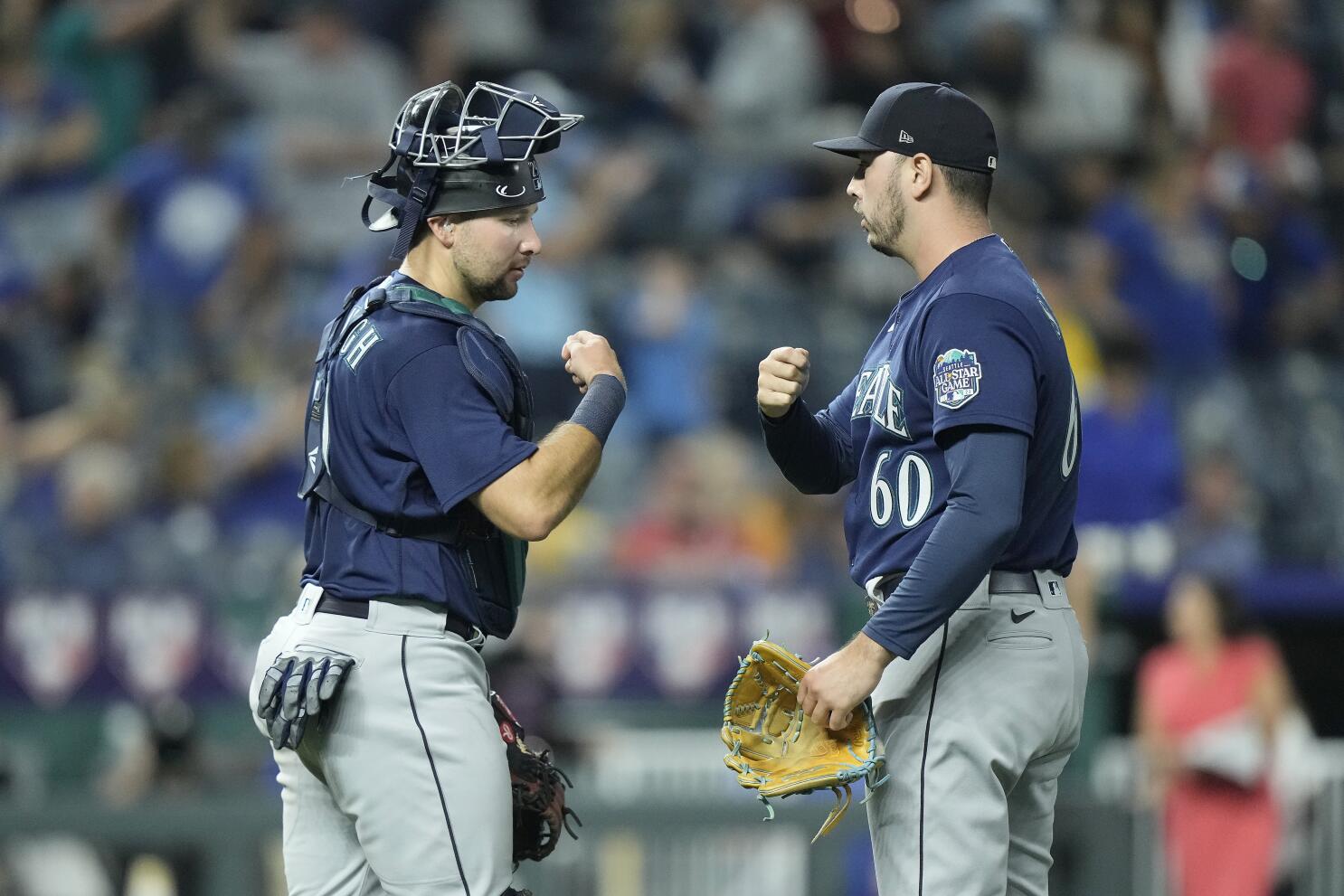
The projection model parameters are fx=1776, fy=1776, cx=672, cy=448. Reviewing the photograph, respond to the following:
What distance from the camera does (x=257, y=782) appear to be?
Result: 291 inches

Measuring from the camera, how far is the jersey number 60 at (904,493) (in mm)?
3670

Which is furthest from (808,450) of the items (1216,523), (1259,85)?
(1259,85)

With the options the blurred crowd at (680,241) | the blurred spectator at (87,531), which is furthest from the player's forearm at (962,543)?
the blurred spectator at (87,531)

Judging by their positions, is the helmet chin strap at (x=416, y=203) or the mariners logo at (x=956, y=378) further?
the helmet chin strap at (x=416, y=203)

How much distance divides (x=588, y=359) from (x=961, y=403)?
0.83m

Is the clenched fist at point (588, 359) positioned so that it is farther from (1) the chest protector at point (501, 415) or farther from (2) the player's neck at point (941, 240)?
(2) the player's neck at point (941, 240)

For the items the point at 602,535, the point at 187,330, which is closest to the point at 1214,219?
the point at 602,535

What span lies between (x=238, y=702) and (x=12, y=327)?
331cm

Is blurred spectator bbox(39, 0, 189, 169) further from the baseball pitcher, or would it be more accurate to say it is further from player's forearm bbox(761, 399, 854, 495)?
the baseball pitcher

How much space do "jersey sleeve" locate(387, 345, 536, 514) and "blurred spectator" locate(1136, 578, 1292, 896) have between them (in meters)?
4.37

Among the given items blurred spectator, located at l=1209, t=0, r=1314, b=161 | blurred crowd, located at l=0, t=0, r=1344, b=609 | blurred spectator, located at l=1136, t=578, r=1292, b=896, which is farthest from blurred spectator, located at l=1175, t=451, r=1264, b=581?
blurred spectator, located at l=1209, t=0, r=1314, b=161

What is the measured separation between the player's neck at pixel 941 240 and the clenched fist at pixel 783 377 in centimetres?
34

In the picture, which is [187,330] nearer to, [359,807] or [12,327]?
[12,327]

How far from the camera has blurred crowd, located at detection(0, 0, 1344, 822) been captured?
8.95 m
